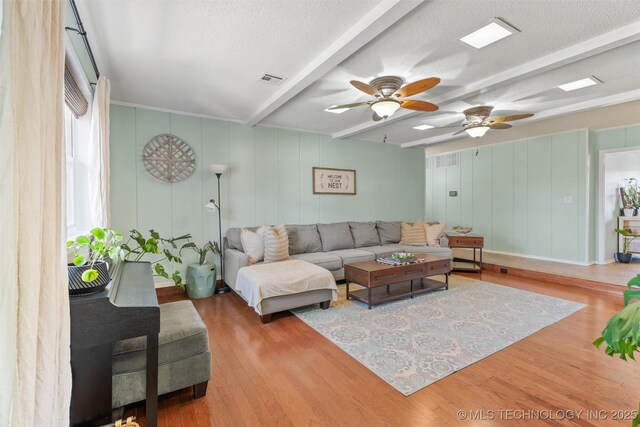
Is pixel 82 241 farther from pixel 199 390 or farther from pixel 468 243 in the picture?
pixel 468 243

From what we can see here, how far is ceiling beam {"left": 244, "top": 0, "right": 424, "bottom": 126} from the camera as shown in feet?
6.32

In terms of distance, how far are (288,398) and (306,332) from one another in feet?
3.22

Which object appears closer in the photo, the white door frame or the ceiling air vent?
the ceiling air vent

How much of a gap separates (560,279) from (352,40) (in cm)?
477

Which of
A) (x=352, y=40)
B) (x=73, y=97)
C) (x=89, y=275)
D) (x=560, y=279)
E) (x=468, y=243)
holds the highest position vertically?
(x=352, y=40)

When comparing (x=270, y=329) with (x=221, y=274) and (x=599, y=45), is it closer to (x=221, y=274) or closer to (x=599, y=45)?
(x=221, y=274)

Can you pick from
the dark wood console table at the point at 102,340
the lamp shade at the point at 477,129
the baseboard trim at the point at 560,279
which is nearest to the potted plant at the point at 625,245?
the baseboard trim at the point at 560,279

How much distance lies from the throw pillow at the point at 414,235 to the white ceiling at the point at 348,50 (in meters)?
2.40

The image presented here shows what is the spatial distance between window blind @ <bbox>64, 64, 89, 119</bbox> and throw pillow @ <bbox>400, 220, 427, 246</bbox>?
4.95m

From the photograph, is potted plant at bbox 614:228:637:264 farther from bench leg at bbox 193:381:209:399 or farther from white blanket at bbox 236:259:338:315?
bench leg at bbox 193:381:209:399

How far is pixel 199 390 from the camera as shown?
1964mm

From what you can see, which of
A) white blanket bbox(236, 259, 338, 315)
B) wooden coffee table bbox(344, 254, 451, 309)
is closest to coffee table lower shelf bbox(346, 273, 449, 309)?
wooden coffee table bbox(344, 254, 451, 309)

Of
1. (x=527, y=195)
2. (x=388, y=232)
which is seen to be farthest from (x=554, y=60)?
(x=527, y=195)

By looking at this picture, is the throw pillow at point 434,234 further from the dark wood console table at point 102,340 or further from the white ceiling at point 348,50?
the dark wood console table at point 102,340
